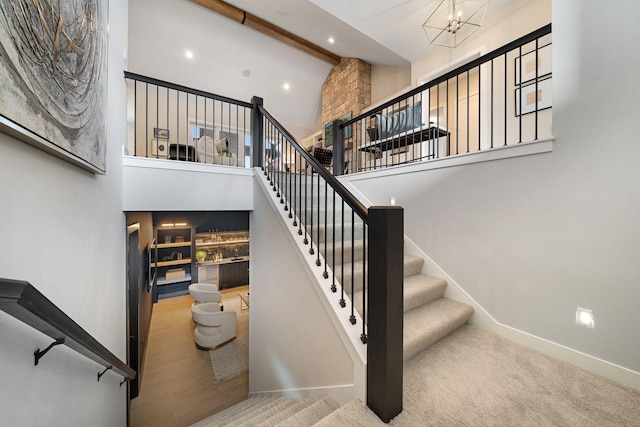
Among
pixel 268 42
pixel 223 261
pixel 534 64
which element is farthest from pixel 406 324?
pixel 268 42

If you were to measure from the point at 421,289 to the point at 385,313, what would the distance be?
3.54 feet

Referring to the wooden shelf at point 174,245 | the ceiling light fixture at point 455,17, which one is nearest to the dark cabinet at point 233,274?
the wooden shelf at point 174,245

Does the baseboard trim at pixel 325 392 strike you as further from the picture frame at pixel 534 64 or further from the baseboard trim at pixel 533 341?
the picture frame at pixel 534 64

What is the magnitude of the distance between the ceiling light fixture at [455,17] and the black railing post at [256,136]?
2.61m

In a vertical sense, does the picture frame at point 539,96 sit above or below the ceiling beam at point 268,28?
below

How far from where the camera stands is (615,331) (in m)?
1.51

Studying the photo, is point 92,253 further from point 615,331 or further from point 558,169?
point 615,331

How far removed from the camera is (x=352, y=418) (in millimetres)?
1217

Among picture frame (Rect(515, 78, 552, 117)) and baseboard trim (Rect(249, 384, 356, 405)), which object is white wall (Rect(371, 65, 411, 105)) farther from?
baseboard trim (Rect(249, 384, 356, 405))

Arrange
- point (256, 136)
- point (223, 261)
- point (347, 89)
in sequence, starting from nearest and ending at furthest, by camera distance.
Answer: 1. point (256, 136)
2. point (347, 89)
3. point (223, 261)

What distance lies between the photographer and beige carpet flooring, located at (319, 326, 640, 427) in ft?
4.02

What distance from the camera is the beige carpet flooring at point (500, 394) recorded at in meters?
1.22

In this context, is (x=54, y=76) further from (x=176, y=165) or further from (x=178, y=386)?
(x=178, y=386)

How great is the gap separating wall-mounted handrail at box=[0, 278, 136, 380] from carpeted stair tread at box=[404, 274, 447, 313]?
75.6 inches
